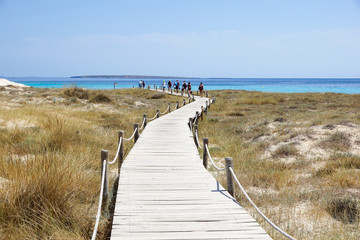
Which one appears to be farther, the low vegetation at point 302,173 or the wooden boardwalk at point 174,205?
the low vegetation at point 302,173

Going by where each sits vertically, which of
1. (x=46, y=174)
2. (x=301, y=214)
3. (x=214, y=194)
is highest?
(x=46, y=174)

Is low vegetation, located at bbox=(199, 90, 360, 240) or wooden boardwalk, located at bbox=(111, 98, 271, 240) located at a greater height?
wooden boardwalk, located at bbox=(111, 98, 271, 240)

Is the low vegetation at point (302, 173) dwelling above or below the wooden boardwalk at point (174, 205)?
below

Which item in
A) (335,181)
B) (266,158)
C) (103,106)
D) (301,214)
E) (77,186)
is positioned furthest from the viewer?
(103,106)

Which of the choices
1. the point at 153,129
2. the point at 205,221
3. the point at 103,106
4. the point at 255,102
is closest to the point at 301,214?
the point at 205,221

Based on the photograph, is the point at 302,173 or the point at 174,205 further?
the point at 302,173

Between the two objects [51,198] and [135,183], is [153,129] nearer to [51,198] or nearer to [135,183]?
[135,183]

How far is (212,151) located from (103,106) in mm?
14530

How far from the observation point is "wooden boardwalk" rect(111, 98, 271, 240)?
370cm

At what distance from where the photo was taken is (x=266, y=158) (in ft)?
30.4

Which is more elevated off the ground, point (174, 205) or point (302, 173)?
point (174, 205)

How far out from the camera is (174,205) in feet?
15.0

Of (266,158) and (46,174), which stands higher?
(46,174)

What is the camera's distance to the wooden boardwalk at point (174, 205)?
3.70m
